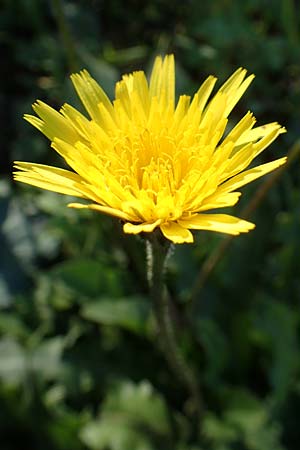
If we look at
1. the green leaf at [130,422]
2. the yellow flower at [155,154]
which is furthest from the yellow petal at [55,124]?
the green leaf at [130,422]

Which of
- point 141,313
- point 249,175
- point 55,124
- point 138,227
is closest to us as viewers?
point 138,227

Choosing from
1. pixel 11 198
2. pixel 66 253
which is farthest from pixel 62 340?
pixel 11 198

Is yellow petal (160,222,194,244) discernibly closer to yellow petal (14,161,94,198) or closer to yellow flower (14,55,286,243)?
yellow flower (14,55,286,243)

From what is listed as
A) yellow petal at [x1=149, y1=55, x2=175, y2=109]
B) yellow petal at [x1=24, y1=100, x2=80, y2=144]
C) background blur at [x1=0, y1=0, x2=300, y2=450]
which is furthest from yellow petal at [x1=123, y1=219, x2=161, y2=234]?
background blur at [x1=0, y1=0, x2=300, y2=450]

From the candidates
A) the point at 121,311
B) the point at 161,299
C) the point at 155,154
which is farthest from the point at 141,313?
the point at 155,154

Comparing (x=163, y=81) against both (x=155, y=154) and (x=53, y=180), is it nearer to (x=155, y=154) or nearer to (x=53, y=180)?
(x=155, y=154)
